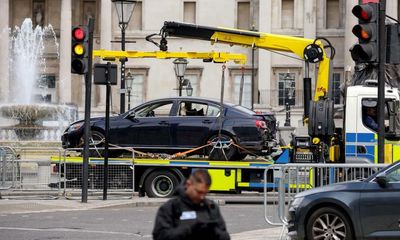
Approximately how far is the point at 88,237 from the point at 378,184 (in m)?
5.68

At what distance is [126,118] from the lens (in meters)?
30.5

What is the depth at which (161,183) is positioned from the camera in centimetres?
2995

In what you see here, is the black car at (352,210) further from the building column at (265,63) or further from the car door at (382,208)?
the building column at (265,63)

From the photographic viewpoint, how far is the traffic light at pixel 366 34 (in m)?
18.1

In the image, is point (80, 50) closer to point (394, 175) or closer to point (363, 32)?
point (363, 32)

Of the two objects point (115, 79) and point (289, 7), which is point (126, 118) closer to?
point (115, 79)

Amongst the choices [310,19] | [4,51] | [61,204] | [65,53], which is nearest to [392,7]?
[310,19]

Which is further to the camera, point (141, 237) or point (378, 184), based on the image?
point (141, 237)

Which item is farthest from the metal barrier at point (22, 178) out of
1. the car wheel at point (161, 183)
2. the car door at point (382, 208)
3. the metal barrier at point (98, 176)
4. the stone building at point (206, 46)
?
the stone building at point (206, 46)

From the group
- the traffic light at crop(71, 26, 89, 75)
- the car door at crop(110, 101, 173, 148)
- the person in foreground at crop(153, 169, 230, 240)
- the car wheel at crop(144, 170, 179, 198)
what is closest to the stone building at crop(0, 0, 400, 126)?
the car door at crop(110, 101, 173, 148)

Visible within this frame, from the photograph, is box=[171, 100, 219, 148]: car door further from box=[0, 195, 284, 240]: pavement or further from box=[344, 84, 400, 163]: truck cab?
box=[344, 84, 400, 163]: truck cab

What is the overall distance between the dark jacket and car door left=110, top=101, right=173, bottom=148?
19.7 meters

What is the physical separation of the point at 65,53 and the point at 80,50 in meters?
51.6

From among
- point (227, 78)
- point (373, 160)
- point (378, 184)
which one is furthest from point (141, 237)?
point (227, 78)
